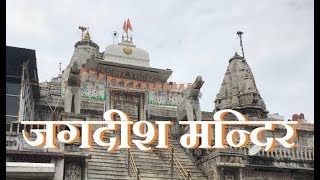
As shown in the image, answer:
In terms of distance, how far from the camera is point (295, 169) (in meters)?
18.3

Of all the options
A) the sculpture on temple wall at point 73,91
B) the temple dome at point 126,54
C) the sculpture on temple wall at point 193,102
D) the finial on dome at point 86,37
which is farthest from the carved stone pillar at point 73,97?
the finial on dome at point 86,37

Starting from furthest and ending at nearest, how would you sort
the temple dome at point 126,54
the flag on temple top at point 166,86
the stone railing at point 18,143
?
1. the temple dome at point 126,54
2. the flag on temple top at point 166,86
3. the stone railing at point 18,143

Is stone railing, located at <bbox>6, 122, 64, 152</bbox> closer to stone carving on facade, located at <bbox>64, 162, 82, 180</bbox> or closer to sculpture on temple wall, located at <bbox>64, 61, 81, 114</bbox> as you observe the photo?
stone carving on facade, located at <bbox>64, 162, 82, 180</bbox>

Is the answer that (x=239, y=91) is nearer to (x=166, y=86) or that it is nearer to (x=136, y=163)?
(x=166, y=86)

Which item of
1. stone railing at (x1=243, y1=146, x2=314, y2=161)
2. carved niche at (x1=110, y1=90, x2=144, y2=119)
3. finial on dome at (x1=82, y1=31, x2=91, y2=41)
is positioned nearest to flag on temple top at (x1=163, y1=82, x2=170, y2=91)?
carved niche at (x1=110, y1=90, x2=144, y2=119)

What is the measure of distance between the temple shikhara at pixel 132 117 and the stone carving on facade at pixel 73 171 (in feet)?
0.11

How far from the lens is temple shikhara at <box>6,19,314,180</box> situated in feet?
49.5

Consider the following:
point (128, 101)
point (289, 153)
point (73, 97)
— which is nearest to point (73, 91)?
point (73, 97)

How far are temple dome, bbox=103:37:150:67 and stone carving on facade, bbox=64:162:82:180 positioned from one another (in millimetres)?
16594

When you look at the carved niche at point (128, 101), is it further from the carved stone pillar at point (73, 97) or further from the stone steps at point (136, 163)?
Answer: the stone steps at point (136, 163)

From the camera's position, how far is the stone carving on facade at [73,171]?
49.4 ft

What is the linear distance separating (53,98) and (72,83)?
6344 millimetres

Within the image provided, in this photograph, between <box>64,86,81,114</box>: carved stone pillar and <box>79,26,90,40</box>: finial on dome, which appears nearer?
<box>64,86,81,114</box>: carved stone pillar
